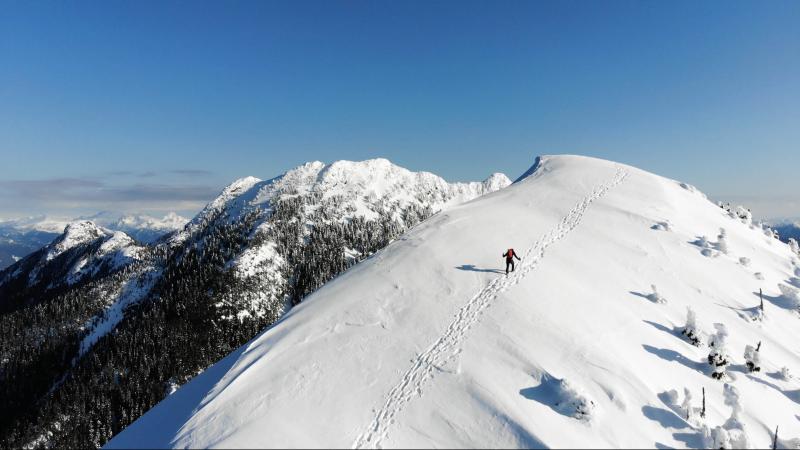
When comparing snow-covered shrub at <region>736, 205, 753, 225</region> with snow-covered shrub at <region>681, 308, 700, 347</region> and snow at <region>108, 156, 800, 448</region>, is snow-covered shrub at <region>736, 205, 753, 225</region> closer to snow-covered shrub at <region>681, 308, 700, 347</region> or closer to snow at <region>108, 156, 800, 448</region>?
snow at <region>108, 156, 800, 448</region>

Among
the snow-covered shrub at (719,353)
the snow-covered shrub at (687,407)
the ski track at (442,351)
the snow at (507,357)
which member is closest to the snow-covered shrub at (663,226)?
the snow at (507,357)

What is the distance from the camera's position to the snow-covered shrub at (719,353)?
1971cm

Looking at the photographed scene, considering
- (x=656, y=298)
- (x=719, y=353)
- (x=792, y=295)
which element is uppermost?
(x=656, y=298)

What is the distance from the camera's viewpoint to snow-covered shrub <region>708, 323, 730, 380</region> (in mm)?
19714

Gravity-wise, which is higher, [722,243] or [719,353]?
[722,243]

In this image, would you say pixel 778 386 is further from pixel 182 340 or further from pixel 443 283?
pixel 182 340

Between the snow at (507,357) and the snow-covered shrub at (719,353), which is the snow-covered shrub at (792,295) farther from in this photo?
the snow-covered shrub at (719,353)

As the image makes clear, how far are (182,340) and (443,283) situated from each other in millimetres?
162021

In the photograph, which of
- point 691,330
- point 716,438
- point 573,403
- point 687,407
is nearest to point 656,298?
point 691,330

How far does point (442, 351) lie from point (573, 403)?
6.19 metres

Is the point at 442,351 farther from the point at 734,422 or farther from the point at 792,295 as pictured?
the point at 792,295

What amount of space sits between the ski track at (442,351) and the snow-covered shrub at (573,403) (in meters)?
5.04

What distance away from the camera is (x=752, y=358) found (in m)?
21.4

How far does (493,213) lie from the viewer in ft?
136
